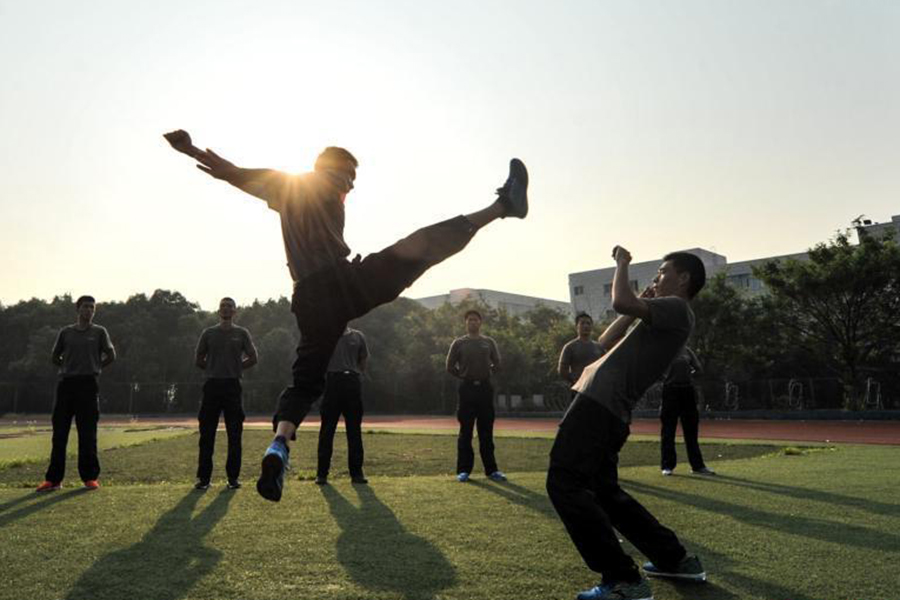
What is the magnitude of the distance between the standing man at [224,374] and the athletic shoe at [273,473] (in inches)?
186

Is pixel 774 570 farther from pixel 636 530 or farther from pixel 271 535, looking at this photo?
pixel 271 535

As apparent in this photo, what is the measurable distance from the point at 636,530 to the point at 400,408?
4467 centimetres

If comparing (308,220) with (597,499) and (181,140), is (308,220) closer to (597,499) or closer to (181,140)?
(181,140)

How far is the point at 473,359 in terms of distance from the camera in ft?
30.8

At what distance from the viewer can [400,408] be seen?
47.7 meters

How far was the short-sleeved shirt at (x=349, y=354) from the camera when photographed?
9.44 metres

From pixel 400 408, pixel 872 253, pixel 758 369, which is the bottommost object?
pixel 400 408

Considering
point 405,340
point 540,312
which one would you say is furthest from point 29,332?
point 540,312

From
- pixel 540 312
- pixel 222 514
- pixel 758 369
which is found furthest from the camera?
pixel 540 312

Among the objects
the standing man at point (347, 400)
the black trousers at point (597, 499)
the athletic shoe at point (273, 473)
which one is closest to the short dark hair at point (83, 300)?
the standing man at point (347, 400)

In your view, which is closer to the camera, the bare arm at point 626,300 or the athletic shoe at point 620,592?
the athletic shoe at point 620,592

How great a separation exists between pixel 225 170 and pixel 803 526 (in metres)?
4.99

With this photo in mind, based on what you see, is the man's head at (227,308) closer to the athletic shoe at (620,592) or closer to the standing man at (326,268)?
the standing man at (326,268)

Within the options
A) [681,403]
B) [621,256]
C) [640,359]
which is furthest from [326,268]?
[681,403]
